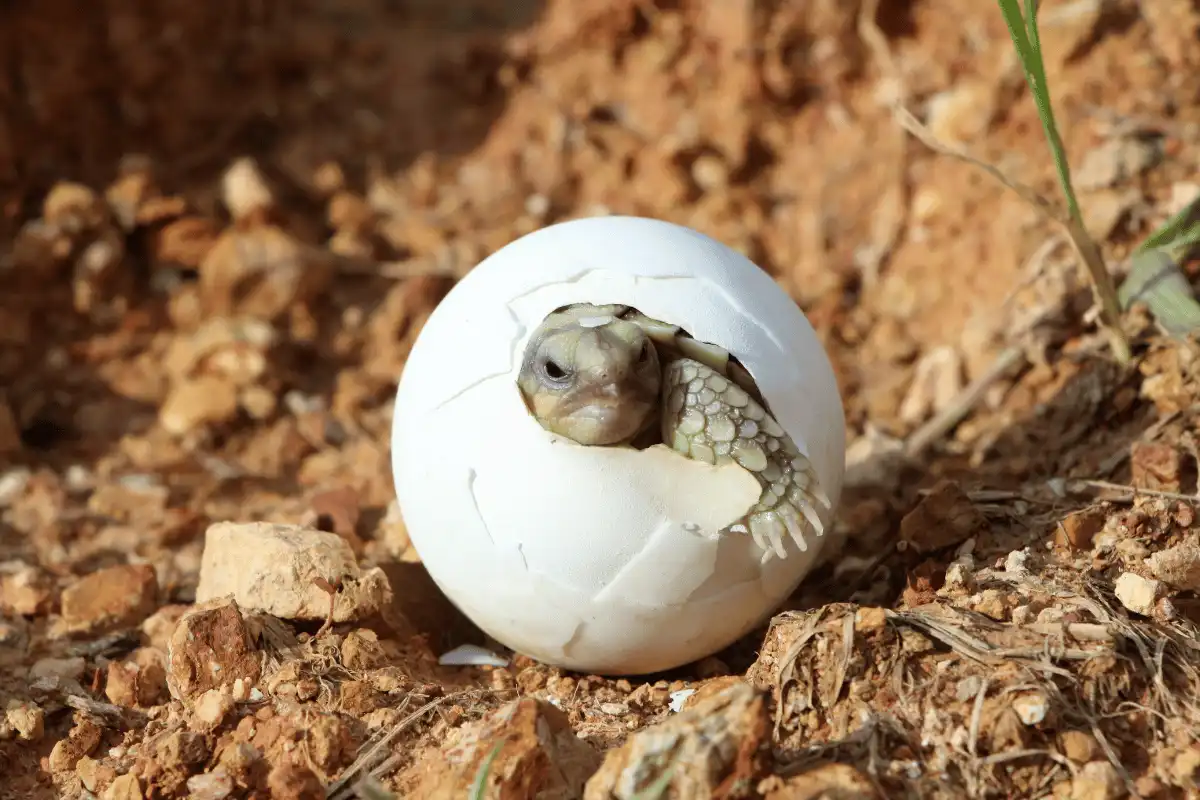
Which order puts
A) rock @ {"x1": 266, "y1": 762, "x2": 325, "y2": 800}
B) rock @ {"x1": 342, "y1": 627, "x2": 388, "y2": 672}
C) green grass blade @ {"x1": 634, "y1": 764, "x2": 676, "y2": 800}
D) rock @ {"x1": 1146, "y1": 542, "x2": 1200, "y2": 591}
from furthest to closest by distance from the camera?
rock @ {"x1": 342, "y1": 627, "x2": 388, "y2": 672} < rock @ {"x1": 1146, "y1": 542, "x2": 1200, "y2": 591} < rock @ {"x1": 266, "y1": 762, "x2": 325, "y2": 800} < green grass blade @ {"x1": 634, "y1": 764, "x2": 676, "y2": 800}

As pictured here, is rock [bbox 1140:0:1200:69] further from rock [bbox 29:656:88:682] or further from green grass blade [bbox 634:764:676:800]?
rock [bbox 29:656:88:682]

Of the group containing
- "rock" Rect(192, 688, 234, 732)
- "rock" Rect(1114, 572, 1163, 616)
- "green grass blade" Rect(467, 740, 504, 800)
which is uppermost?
"rock" Rect(192, 688, 234, 732)

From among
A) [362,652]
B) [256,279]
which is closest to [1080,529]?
[362,652]

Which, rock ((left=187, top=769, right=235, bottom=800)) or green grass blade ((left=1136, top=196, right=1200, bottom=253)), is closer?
rock ((left=187, top=769, right=235, bottom=800))

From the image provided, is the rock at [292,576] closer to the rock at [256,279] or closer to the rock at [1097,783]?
the rock at [1097,783]

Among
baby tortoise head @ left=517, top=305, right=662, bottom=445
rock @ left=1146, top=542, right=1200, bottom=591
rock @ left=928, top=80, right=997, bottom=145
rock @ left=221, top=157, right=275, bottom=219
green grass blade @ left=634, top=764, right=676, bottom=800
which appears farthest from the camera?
rock @ left=221, top=157, right=275, bottom=219

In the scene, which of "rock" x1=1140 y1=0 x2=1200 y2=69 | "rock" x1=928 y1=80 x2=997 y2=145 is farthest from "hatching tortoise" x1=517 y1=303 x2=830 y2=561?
"rock" x1=1140 y1=0 x2=1200 y2=69

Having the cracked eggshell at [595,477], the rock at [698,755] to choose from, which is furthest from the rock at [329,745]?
the rock at [698,755]

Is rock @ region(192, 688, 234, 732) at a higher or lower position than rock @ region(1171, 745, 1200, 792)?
higher

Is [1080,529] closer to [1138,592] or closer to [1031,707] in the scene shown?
[1138,592]
